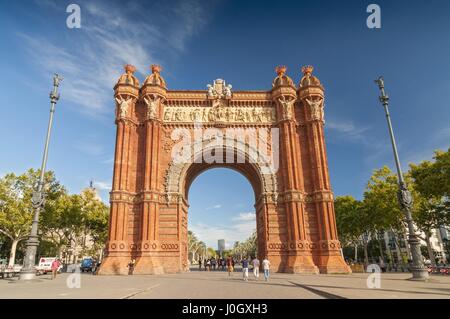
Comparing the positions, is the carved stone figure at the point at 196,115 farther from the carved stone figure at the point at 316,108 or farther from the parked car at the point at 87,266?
the parked car at the point at 87,266

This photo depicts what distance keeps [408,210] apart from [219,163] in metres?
18.8

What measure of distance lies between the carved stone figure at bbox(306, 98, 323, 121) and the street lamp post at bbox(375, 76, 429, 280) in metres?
9.57

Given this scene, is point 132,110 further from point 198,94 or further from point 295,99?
point 295,99

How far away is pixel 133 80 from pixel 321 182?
69.5ft

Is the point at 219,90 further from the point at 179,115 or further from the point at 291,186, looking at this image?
the point at 291,186

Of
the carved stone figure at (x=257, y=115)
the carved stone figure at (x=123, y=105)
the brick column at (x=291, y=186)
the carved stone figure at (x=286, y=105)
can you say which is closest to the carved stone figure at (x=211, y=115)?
the carved stone figure at (x=257, y=115)

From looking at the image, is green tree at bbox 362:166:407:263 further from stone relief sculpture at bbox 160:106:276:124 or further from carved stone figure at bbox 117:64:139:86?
carved stone figure at bbox 117:64:139:86

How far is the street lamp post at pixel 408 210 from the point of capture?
16.0 meters

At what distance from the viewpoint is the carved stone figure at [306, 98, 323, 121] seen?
95.3 feet

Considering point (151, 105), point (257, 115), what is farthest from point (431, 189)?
point (151, 105)

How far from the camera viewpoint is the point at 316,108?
1151 inches

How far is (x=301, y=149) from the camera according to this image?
2934 centimetres

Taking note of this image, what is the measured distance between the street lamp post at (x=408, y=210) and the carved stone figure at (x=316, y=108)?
957 centimetres
